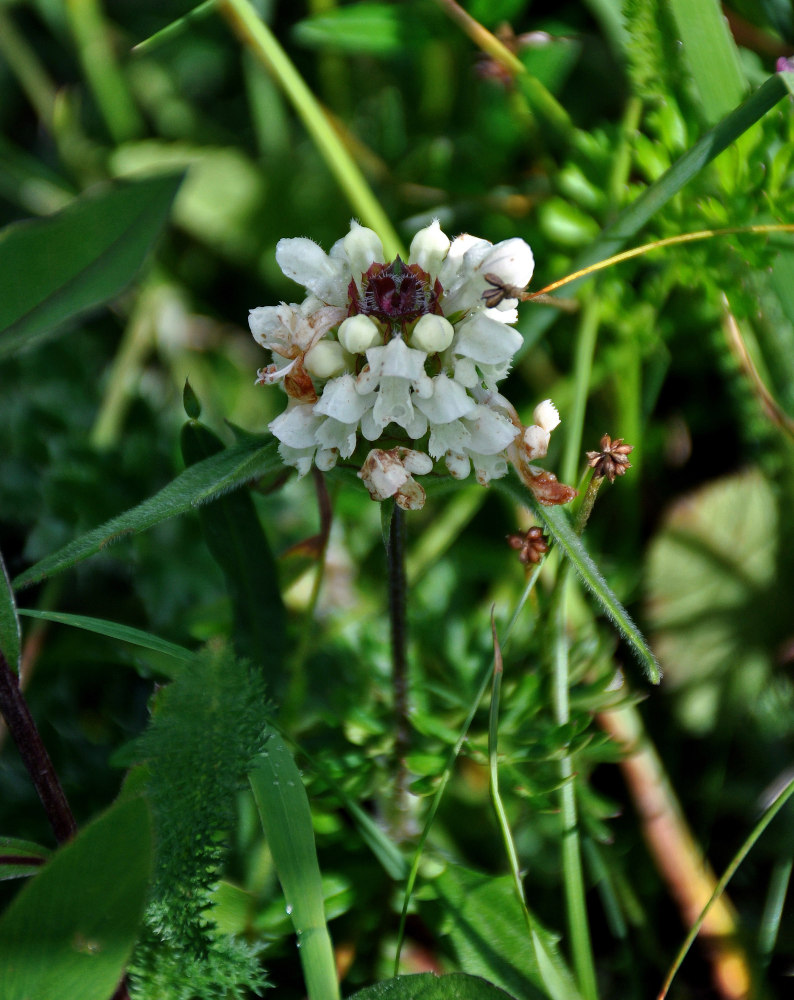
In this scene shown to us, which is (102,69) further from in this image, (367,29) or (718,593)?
(718,593)

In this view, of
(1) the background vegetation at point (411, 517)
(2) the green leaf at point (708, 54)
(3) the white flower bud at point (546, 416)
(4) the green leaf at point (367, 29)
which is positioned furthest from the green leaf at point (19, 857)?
(4) the green leaf at point (367, 29)

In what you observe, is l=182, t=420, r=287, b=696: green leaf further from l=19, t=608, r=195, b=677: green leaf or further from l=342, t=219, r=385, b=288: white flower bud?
l=342, t=219, r=385, b=288: white flower bud

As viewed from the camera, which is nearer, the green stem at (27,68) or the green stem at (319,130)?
the green stem at (319,130)

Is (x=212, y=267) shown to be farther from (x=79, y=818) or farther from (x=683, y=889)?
(x=683, y=889)

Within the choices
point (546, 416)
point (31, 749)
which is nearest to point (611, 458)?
point (546, 416)

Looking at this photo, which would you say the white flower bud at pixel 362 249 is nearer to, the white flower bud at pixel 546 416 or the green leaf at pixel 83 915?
the white flower bud at pixel 546 416

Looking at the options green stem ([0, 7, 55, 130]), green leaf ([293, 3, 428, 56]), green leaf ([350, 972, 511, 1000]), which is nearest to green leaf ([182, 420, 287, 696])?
green leaf ([350, 972, 511, 1000])
